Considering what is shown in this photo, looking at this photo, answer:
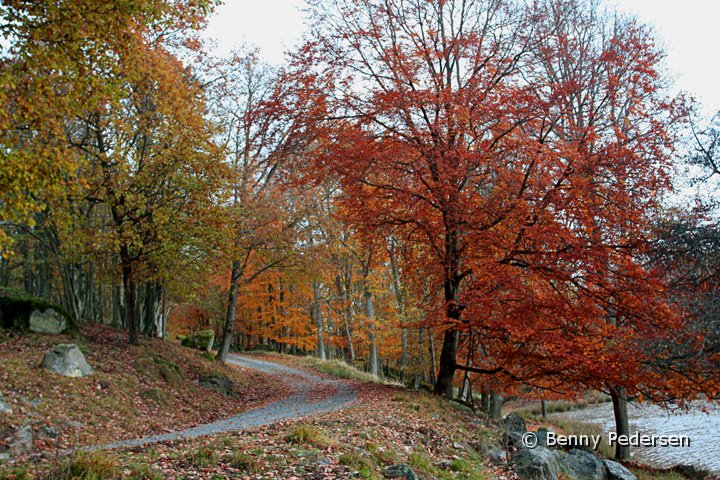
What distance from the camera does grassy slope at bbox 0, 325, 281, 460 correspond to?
377 inches

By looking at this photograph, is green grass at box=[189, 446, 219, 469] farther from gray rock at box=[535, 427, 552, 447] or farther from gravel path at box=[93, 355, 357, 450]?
gray rock at box=[535, 427, 552, 447]

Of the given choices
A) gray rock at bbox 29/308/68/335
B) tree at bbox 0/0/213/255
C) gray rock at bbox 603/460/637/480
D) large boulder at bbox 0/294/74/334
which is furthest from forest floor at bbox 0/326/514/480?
tree at bbox 0/0/213/255

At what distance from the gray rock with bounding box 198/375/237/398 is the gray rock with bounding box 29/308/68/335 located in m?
4.20

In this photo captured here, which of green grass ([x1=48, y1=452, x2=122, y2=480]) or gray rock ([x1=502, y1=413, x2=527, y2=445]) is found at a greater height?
green grass ([x1=48, y1=452, x2=122, y2=480])

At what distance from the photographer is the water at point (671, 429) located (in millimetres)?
15380

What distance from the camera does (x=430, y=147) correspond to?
11914 millimetres

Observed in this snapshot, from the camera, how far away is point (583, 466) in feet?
34.3

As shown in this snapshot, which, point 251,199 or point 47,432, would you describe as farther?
point 251,199

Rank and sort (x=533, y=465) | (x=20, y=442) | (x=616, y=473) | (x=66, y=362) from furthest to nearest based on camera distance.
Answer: (x=66, y=362), (x=616, y=473), (x=533, y=465), (x=20, y=442)

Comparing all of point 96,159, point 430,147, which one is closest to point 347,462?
point 430,147

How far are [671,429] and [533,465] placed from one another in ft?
44.5

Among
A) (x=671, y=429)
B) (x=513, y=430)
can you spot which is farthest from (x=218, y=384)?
(x=671, y=429)

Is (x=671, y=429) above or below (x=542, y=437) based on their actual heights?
below

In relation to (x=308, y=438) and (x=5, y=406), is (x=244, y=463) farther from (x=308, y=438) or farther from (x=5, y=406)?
(x=5, y=406)
